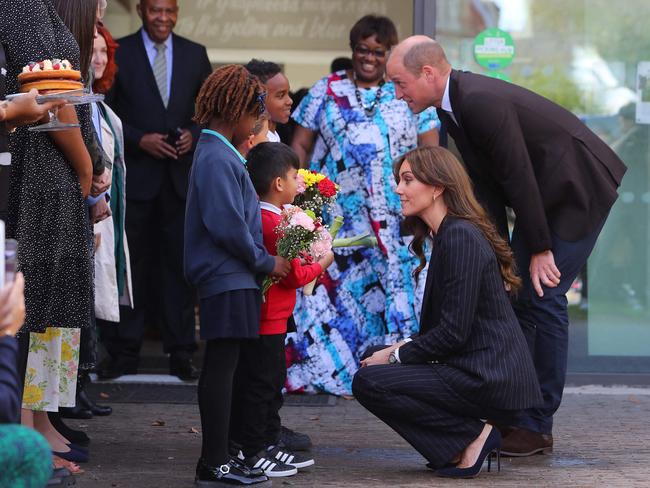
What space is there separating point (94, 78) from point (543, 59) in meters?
2.81

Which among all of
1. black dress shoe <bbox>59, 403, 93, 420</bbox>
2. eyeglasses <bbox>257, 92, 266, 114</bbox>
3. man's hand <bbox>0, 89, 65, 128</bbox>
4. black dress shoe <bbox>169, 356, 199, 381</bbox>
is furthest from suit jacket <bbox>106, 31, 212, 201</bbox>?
man's hand <bbox>0, 89, 65, 128</bbox>

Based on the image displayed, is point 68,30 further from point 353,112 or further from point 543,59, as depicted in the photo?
point 543,59

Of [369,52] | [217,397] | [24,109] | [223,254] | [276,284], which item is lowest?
[217,397]

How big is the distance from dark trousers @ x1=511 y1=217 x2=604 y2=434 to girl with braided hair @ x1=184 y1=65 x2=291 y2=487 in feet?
4.49

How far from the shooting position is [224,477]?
4.70m

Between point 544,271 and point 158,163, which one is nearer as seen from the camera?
point 544,271

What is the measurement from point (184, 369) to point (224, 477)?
2.87m

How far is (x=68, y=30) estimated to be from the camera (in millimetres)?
4688

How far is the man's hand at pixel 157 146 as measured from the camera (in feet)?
24.3

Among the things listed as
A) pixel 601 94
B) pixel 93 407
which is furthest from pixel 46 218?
pixel 601 94

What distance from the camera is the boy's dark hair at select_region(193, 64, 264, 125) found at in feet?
15.5

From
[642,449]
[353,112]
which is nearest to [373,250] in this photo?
[353,112]

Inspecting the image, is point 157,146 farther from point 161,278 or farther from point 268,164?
point 268,164

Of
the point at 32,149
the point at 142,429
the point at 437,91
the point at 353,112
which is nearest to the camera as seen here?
the point at 32,149
